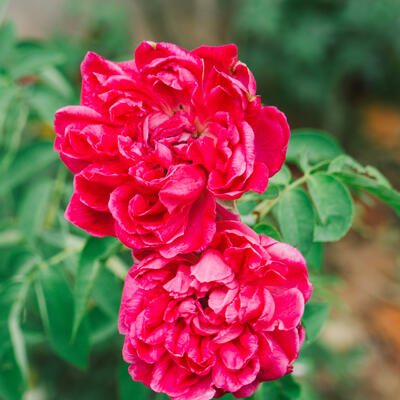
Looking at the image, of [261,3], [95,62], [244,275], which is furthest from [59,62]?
[261,3]

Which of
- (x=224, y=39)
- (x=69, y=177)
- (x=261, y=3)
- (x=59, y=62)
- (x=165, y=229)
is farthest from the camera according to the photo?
(x=224, y=39)

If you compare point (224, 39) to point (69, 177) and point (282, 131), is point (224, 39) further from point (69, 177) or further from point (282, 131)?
point (282, 131)

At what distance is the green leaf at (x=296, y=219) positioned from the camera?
2.11 feet

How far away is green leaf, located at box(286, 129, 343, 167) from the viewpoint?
2.60 feet

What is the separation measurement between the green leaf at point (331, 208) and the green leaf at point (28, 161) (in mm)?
558

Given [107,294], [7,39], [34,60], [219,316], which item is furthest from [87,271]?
[7,39]

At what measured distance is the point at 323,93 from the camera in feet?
9.21

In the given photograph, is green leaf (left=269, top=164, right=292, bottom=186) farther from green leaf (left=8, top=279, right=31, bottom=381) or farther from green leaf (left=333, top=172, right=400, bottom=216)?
green leaf (left=8, top=279, right=31, bottom=381)

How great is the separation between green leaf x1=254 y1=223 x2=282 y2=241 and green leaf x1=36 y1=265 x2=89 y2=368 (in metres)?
0.38

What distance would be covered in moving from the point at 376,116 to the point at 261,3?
1.19 meters

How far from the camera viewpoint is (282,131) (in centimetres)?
54

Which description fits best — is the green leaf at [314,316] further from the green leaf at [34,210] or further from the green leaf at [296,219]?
the green leaf at [34,210]

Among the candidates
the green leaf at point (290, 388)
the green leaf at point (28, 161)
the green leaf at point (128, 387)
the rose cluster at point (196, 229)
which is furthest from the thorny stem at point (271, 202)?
the green leaf at point (28, 161)

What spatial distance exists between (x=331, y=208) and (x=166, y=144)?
10.6 inches
